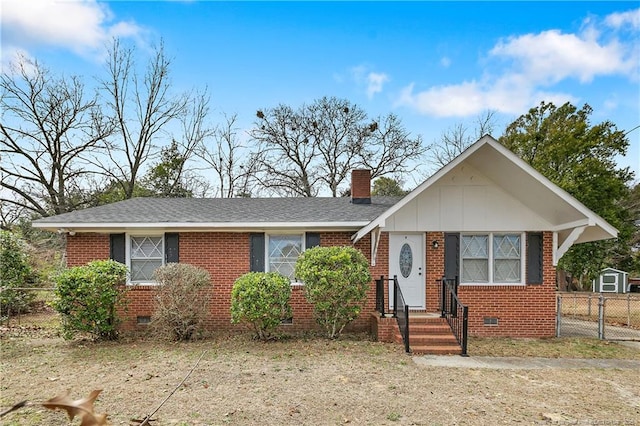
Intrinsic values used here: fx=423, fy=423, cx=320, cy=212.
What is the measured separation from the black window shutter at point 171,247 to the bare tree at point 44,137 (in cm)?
1398

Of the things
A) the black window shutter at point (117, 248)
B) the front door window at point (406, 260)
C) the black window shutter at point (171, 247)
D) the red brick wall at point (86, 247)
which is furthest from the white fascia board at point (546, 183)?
the red brick wall at point (86, 247)

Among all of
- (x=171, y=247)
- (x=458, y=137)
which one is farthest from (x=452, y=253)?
(x=458, y=137)

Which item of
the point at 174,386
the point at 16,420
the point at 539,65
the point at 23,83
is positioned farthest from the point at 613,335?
the point at 23,83

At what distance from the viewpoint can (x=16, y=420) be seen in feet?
16.4

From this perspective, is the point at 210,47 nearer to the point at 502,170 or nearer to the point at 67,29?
the point at 67,29

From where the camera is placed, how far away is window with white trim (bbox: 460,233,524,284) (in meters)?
10.5

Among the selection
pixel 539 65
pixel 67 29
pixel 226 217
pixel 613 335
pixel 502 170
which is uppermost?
pixel 539 65

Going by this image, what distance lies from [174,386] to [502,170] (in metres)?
8.00

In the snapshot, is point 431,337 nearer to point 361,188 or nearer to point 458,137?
point 361,188

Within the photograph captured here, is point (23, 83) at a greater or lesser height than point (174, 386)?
greater

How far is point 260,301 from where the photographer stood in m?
8.62

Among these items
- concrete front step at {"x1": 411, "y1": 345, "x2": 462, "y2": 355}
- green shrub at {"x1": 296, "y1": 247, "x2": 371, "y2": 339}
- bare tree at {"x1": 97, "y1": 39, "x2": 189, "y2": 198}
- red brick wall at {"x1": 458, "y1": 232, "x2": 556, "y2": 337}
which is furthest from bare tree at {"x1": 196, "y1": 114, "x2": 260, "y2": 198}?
concrete front step at {"x1": 411, "y1": 345, "x2": 462, "y2": 355}

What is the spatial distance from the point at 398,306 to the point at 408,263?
140 centimetres

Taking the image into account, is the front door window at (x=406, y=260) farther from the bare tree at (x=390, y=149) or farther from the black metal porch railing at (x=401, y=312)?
the bare tree at (x=390, y=149)
